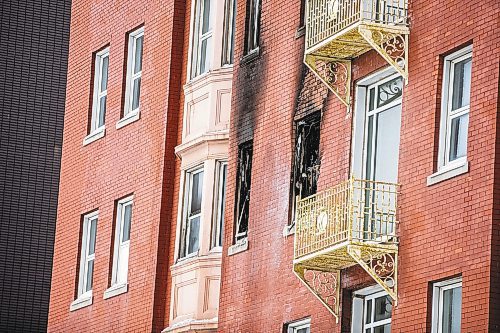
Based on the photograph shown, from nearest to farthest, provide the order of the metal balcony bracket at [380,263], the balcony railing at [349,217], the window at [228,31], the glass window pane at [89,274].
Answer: the metal balcony bracket at [380,263] < the balcony railing at [349,217] < the window at [228,31] < the glass window pane at [89,274]

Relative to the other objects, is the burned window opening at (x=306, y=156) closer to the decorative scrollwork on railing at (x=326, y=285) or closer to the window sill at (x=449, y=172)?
the decorative scrollwork on railing at (x=326, y=285)

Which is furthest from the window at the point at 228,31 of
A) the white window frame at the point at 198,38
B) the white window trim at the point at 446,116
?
the white window trim at the point at 446,116

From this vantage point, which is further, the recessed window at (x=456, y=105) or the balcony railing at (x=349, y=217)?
the balcony railing at (x=349, y=217)

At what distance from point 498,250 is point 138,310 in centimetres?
1354

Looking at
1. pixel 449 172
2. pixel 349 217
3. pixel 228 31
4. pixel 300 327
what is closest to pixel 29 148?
pixel 228 31

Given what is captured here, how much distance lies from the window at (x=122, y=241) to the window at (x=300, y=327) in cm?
810

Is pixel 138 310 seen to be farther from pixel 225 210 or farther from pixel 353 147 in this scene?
pixel 353 147

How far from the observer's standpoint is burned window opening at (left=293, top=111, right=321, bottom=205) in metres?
31.1

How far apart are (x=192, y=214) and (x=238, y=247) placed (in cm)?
356

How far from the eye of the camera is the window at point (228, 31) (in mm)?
36281

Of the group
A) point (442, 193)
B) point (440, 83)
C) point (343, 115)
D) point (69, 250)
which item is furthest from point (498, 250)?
point (69, 250)

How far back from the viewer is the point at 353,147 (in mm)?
29516

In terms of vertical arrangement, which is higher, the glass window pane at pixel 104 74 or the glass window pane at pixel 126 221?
the glass window pane at pixel 104 74

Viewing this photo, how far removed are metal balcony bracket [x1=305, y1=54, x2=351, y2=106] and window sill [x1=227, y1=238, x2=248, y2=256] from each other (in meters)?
4.08
